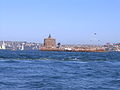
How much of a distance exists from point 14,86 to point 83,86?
4802 millimetres

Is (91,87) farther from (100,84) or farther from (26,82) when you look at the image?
(26,82)

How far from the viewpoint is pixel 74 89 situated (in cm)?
2100

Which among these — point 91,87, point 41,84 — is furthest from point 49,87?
→ point 91,87

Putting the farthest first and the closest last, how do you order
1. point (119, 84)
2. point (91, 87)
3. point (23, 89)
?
1. point (119, 84)
2. point (91, 87)
3. point (23, 89)

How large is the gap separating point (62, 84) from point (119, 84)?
4.21 m

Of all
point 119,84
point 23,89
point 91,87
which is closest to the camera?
point 23,89

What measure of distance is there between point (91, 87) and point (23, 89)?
4.73 meters

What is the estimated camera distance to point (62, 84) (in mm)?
23141

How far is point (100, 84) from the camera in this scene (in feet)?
76.8

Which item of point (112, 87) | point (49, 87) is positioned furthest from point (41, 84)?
point (112, 87)

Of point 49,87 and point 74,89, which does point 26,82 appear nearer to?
point 49,87

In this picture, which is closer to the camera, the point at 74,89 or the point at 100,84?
the point at 74,89

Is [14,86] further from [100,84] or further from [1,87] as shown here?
[100,84]

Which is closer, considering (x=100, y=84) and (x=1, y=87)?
(x=1, y=87)
